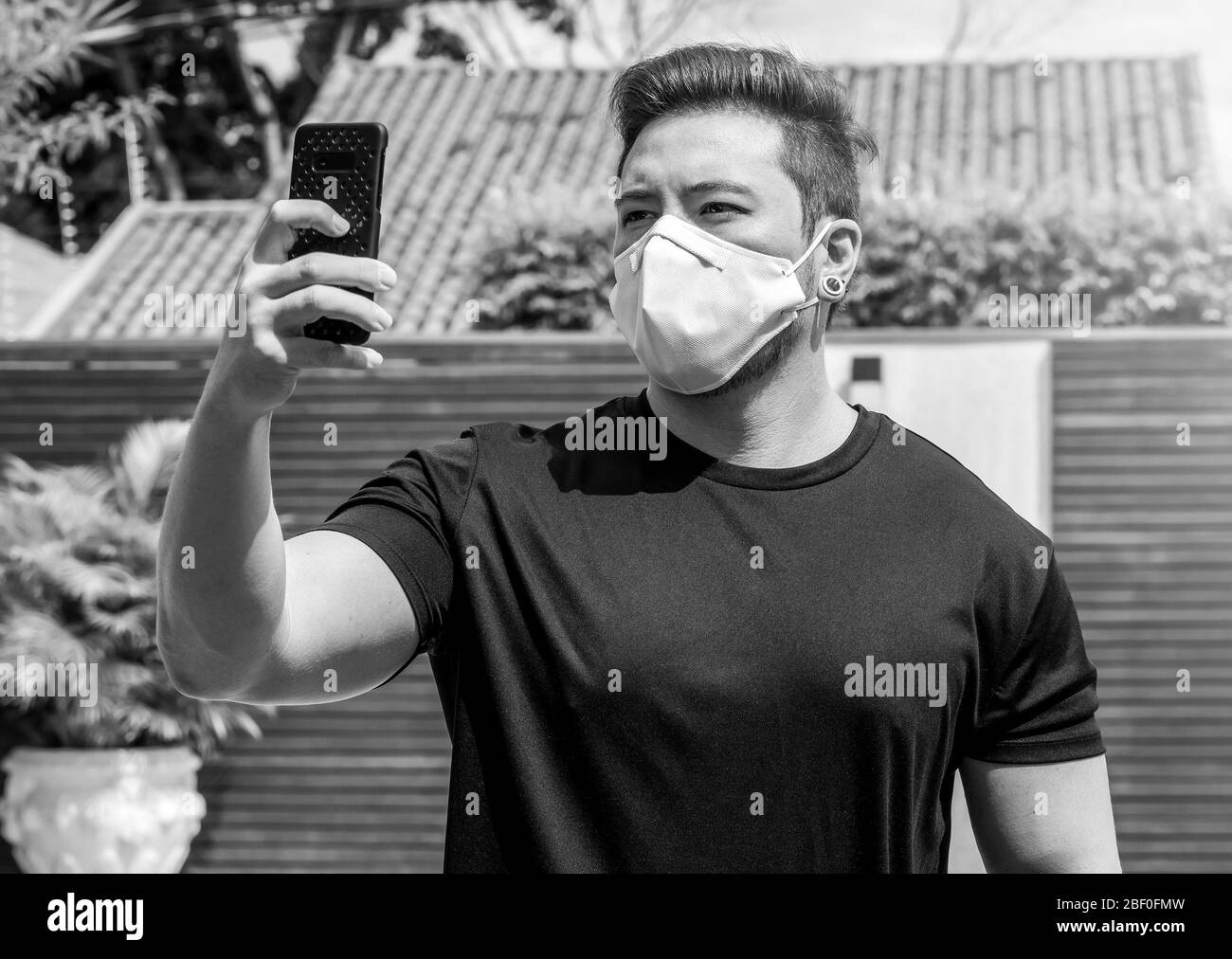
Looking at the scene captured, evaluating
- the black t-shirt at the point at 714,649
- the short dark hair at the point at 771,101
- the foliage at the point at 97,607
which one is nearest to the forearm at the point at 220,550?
the black t-shirt at the point at 714,649

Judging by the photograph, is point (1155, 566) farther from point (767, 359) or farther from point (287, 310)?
point (287, 310)

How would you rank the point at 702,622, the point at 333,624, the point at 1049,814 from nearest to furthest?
1. the point at 333,624
2. the point at 702,622
3. the point at 1049,814

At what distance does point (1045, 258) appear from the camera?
609 centimetres

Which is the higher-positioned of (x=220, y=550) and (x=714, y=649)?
(x=220, y=550)

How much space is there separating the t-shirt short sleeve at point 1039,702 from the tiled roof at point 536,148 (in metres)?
6.66

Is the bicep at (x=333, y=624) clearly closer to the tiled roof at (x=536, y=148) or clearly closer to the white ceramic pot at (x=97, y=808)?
the white ceramic pot at (x=97, y=808)

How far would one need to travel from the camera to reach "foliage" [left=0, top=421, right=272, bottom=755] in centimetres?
515

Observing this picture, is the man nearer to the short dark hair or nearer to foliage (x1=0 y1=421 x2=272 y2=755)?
the short dark hair

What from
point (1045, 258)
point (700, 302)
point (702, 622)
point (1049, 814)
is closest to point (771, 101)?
point (700, 302)

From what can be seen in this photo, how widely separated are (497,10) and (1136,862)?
10.7 metres

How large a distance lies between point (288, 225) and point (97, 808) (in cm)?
439

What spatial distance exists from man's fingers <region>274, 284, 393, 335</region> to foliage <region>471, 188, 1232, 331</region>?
492cm

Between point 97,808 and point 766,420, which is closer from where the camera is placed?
point 766,420
